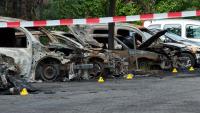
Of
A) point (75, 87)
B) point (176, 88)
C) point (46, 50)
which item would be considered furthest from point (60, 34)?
point (176, 88)

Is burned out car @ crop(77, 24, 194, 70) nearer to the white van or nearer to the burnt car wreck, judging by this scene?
the burnt car wreck

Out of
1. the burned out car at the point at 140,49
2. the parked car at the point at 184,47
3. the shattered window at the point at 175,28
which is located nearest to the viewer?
the burned out car at the point at 140,49

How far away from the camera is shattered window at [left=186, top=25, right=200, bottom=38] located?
21.8m

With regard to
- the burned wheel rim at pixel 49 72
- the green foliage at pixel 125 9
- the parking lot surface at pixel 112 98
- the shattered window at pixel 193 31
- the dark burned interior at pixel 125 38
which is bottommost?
the parking lot surface at pixel 112 98

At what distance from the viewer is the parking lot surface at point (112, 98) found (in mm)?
9750

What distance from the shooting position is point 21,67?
47.7 feet

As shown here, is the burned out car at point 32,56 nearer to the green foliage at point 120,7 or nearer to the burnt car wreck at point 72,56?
the burnt car wreck at point 72,56

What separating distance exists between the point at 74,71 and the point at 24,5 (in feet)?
22.1

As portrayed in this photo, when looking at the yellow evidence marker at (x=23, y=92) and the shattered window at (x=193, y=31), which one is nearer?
the yellow evidence marker at (x=23, y=92)

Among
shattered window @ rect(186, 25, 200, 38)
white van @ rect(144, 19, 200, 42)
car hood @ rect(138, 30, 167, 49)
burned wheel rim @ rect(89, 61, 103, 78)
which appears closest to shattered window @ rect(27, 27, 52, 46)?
burned wheel rim @ rect(89, 61, 103, 78)

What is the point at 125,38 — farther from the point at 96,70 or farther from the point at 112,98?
the point at 112,98

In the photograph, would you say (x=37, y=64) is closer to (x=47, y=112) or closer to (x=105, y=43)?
(x=105, y=43)

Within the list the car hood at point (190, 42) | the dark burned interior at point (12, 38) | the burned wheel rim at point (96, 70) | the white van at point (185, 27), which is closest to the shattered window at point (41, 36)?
the dark burned interior at point (12, 38)

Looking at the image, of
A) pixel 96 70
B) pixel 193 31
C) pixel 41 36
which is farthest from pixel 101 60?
pixel 193 31
